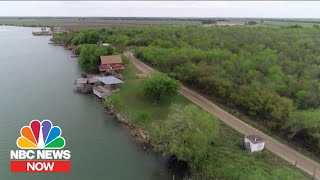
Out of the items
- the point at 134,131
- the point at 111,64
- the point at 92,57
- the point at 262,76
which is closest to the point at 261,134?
the point at 134,131

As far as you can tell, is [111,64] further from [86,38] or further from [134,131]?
[86,38]

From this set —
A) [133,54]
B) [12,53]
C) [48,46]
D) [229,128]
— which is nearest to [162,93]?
[229,128]

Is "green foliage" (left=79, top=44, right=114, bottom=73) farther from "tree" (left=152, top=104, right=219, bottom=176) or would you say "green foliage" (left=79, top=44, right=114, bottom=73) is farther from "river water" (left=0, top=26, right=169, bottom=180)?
"tree" (left=152, top=104, right=219, bottom=176)

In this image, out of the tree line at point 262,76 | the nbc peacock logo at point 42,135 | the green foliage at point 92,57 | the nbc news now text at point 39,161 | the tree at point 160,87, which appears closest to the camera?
the nbc peacock logo at point 42,135

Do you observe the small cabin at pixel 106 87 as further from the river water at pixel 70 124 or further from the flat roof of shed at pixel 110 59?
the flat roof of shed at pixel 110 59

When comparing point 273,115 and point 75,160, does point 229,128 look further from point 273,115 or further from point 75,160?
point 75,160

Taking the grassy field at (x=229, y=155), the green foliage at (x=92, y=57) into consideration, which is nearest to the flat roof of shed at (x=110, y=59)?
the green foliage at (x=92, y=57)

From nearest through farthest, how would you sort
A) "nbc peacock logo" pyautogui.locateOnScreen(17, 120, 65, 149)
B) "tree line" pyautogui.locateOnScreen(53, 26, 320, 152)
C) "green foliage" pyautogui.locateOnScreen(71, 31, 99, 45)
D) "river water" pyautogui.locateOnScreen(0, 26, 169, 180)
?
"nbc peacock logo" pyautogui.locateOnScreen(17, 120, 65, 149), "river water" pyautogui.locateOnScreen(0, 26, 169, 180), "tree line" pyautogui.locateOnScreen(53, 26, 320, 152), "green foliage" pyautogui.locateOnScreen(71, 31, 99, 45)

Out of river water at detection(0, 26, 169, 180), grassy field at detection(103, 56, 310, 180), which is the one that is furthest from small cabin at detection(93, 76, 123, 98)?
grassy field at detection(103, 56, 310, 180)
